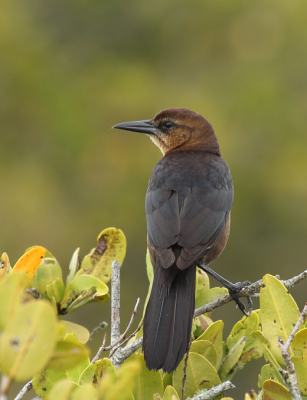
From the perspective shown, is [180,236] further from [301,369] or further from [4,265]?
[301,369]

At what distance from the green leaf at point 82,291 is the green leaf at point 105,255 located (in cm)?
18

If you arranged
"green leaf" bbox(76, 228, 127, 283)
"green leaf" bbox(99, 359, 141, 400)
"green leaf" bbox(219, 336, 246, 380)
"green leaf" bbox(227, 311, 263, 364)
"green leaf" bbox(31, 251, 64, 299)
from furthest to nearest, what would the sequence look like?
1. "green leaf" bbox(76, 228, 127, 283)
2. "green leaf" bbox(31, 251, 64, 299)
3. "green leaf" bbox(227, 311, 263, 364)
4. "green leaf" bbox(219, 336, 246, 380)
5. "green leaf" bbox(99, 359, 141, 400)

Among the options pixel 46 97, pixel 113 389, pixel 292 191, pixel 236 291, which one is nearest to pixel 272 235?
pixel 292 191

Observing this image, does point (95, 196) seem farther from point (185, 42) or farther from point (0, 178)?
point (185, 42)

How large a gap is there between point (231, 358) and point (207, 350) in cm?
17

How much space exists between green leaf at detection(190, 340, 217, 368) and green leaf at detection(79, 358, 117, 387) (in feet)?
1.79

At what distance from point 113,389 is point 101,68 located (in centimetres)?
868

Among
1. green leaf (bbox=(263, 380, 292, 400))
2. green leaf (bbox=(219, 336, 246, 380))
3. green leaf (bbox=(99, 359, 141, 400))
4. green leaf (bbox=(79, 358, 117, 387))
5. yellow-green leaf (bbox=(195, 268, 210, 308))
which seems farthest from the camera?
yellow-green leaf (bbox=(195, 268, 210, 308))

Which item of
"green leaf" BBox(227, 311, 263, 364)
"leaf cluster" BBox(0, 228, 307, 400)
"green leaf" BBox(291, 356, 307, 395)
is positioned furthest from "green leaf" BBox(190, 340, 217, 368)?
"green leaf" BBox(291, 356, 307, 395)

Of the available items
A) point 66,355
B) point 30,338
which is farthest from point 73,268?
point 30,338

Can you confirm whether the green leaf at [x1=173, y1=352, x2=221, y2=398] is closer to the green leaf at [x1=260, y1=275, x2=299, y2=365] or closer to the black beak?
the green leaf at [x1=260, y1=275, x2=299, y2=365]

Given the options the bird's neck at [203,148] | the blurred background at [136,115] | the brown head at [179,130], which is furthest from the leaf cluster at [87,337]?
the blurred background at [136,115]

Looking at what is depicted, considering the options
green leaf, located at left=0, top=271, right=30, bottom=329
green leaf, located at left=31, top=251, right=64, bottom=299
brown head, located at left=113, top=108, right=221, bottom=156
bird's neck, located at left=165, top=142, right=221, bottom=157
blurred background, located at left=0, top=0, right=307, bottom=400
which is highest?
blurred background, located at left=0, top=0, right=307, bottom=400

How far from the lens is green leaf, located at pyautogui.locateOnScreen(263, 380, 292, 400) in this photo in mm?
1867
